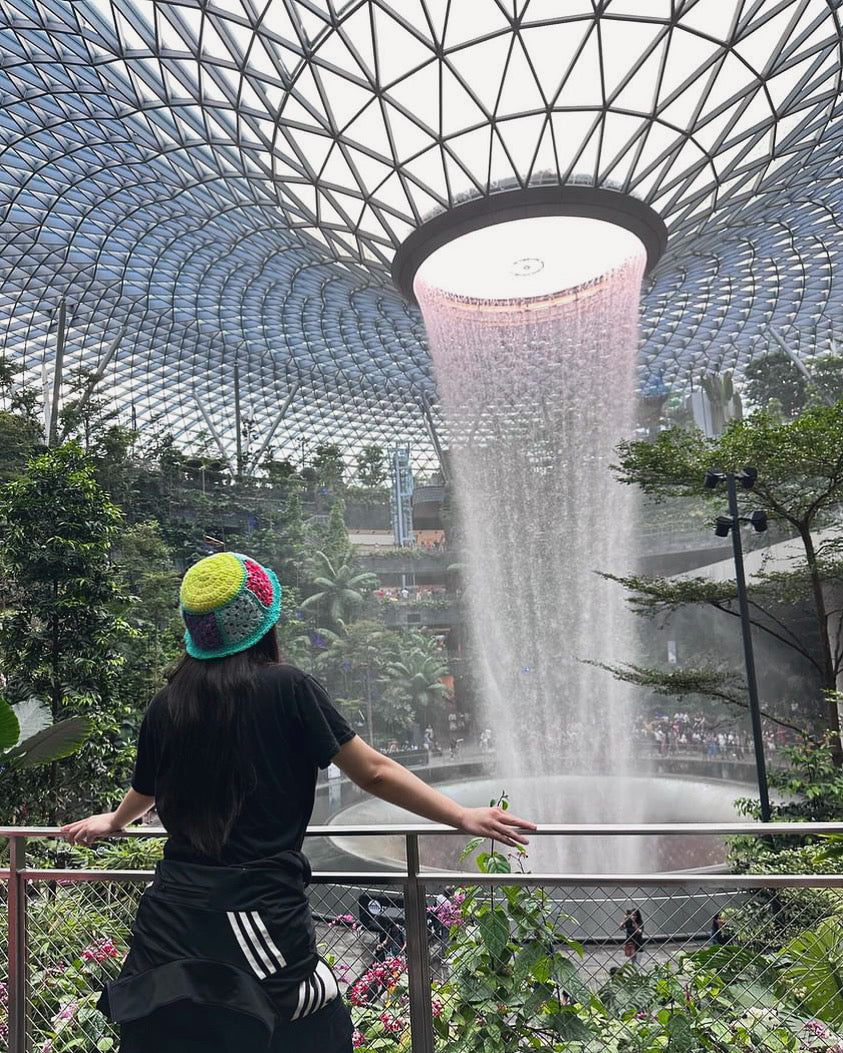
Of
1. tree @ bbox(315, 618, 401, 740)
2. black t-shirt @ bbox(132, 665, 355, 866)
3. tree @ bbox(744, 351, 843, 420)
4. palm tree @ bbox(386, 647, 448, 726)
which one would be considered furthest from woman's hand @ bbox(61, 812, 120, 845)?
tree @ bbox(744, 351, 843, 420)

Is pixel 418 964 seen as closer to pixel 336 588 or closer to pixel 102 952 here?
pixel 102 952

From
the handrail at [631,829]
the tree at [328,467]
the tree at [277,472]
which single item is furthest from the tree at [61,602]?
the tree at [328,467]

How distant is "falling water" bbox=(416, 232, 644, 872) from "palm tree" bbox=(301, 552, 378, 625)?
790 cm

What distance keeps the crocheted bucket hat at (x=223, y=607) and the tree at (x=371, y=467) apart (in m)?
48.5

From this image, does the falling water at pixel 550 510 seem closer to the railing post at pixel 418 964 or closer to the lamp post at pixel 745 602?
the lamp post at pixel 745 602

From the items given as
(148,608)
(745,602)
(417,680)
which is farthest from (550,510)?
(745,602)

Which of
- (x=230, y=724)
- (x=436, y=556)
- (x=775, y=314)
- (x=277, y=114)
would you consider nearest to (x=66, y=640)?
(x=277, y=114)

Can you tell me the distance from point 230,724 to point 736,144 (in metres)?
22.0

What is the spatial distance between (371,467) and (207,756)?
5224 centimetres

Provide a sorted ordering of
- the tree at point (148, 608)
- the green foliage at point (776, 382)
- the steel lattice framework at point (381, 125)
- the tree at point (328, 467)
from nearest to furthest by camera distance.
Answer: the steel lattice framework at point (381, 125)
the tree at point (148, 608)
the tree at point (328, 467)
the green foliage at point (776, 382)

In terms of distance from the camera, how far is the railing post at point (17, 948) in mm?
3555

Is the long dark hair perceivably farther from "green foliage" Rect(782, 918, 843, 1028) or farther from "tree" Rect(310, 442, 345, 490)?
"tree" Rect(310, 442, 345, 490)

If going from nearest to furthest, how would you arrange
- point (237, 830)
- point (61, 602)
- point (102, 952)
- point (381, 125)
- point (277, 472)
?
point (237, 830) → point (102, 952) → point (61, 602) → point (381, 125) → point (277, 472)

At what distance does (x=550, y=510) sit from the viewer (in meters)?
31.6
